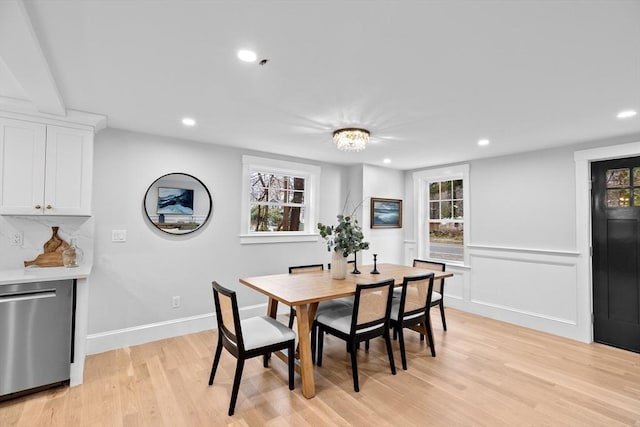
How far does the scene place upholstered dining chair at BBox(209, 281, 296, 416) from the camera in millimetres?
2201

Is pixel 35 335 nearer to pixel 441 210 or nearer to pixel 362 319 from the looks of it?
pixel 362 319

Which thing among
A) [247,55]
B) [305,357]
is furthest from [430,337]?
[247,55]

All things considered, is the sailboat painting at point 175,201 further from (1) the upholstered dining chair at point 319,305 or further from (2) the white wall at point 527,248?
(2) the white wall at point 527,248

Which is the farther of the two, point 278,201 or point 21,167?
point 278,201

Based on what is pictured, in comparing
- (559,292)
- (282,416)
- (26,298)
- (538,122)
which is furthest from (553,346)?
(26,298)

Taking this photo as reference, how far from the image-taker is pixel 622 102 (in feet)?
7.88

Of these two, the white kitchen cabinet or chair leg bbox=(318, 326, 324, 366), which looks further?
chair leg bbox=(318, 326, 324, 366)

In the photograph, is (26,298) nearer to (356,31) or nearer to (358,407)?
(358,407)

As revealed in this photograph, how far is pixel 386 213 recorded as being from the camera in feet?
17.4

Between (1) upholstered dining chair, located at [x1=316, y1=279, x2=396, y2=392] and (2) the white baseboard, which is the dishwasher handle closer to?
(2) the white baseboard

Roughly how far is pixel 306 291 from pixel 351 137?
1.54m

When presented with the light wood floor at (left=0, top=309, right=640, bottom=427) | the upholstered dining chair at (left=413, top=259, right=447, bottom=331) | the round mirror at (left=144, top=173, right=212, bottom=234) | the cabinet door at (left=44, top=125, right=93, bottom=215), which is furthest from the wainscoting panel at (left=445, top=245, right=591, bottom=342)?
the cabinet door at (left=44, top=125, right=93, bottom=215)

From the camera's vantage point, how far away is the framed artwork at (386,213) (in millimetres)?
5119

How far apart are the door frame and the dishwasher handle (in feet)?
17.1
